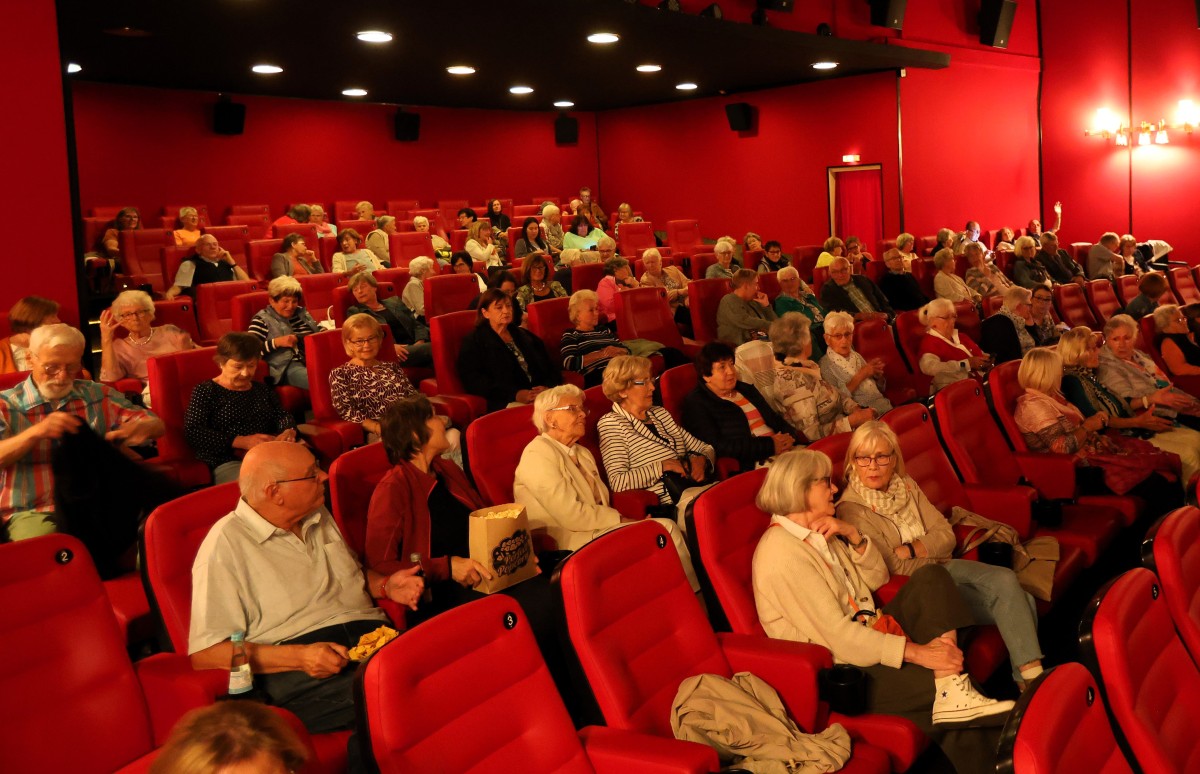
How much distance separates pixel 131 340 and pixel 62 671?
12.2 ft

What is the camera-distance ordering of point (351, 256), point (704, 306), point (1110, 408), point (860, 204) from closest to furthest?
1. point (1110, 408)
2. point (704, 306)
3. point (351, 256)
4. point (860, 204)

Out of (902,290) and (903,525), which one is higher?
(902,290)

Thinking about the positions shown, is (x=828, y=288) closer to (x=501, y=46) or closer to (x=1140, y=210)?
(x=501, y=46)

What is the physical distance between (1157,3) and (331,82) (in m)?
10.5

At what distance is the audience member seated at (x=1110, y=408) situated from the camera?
5.17m

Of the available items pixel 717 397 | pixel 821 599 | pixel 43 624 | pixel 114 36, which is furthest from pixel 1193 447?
pixel 114 36

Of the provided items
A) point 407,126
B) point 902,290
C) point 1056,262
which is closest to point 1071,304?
point 902,290

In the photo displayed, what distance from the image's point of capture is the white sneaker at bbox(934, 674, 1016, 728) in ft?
9.20

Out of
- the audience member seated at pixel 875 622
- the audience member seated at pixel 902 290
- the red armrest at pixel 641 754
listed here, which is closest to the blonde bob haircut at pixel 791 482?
the audience member seated at pixel 875 622

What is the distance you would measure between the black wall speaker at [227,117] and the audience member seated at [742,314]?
25.7 ft

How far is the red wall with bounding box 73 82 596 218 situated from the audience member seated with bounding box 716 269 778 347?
7606mm

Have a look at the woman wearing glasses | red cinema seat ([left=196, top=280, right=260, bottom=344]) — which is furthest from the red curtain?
the woman wearing glasses

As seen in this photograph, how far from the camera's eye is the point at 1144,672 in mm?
1996

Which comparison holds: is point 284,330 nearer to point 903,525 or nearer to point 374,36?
point 903,525
